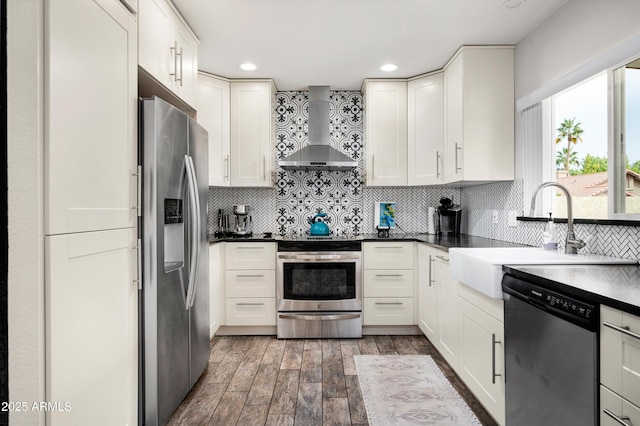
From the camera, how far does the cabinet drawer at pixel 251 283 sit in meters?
3.44

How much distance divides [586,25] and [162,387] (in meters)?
3.06

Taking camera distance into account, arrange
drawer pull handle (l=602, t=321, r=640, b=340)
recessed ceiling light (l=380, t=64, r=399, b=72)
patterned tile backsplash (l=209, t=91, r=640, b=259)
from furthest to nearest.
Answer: patterned tile backsplash (l=209, t=91, r=640, b=259) < recessed ceiling light (l=380, t=64, r=399, b=72) < drawer pull handle (l=602, t=321, r=640, b=340)

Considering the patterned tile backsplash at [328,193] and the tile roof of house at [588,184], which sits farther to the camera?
the patterned tile backsplash at [328,193]

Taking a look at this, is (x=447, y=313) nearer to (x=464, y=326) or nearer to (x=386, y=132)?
(x=464, y=326)

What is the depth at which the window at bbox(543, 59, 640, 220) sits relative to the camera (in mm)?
1854

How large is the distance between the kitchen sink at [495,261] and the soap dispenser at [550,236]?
4 centimetres

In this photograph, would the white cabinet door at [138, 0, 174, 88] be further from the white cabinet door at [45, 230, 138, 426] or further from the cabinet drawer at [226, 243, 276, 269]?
the cabinet drawer at [226, 243, 276, 269]

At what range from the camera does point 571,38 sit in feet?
7.26

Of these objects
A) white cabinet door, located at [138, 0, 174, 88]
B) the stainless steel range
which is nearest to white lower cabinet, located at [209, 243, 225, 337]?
the stainless steel range

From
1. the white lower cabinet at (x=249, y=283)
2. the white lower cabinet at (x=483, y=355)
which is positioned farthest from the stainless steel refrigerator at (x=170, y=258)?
the white lower cabinet at (x=483, y=355)

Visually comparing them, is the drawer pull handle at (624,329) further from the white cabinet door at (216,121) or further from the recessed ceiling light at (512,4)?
the white cabinet door at (216,121)

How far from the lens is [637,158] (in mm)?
1825

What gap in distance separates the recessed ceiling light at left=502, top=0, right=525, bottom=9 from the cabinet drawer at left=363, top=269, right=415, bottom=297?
2.22 meters

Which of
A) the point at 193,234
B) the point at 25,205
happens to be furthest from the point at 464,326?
the point at 25,205
